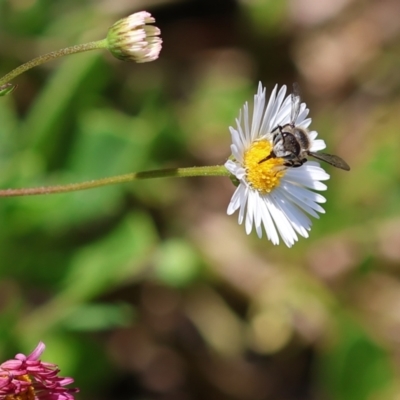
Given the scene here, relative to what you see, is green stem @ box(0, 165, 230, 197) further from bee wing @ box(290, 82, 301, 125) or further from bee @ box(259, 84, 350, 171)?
bee wing @ box(290, 82, 301, 125)

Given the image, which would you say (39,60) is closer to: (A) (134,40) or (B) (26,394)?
(A) (134,40)

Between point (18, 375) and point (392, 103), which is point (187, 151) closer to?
point (392, 103)

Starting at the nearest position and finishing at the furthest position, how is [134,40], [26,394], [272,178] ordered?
[26,394] < [134,40] < [272,178]

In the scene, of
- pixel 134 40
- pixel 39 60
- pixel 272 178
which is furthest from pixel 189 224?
pixel 39 60

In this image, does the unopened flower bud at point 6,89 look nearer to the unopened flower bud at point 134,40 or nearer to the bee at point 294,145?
the unopened flower bud at point 134,40

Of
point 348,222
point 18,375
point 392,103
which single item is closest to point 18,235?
point 18,375

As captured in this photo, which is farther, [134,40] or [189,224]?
[189,224]

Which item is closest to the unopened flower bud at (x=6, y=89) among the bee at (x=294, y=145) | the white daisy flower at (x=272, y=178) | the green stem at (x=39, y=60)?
the green stem at (x=39, y=60)
